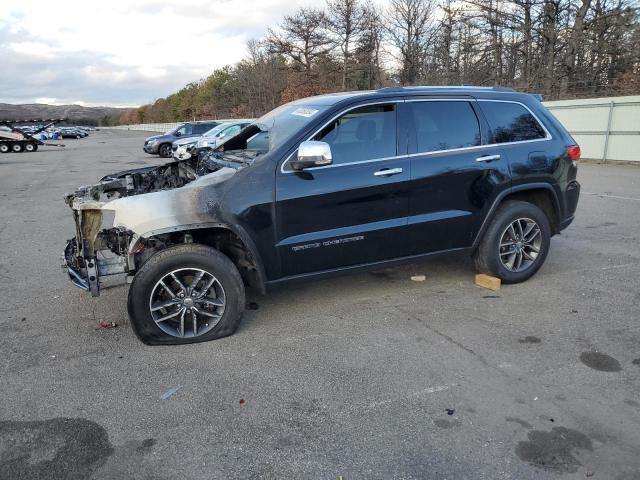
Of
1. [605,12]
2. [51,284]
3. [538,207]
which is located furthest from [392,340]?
[605,12]

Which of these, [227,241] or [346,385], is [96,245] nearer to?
[227,241]

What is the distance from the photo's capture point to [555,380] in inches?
136

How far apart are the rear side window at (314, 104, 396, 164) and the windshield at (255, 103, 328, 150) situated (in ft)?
0.66

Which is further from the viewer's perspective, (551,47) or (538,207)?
(551,47)

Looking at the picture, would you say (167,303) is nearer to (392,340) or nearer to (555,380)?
→ (392,340)

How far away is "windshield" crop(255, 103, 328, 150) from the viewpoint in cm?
432

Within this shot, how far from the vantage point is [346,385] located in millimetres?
3430

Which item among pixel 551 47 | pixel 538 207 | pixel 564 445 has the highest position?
pixel 551 47

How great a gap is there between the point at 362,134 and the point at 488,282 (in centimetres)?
203

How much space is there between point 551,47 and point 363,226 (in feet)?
93.6

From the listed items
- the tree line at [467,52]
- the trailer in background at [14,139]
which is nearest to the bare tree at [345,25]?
the tree line at [467,52]

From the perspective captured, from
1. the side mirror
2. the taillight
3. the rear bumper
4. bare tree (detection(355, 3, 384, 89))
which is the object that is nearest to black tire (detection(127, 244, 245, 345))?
the side mirror

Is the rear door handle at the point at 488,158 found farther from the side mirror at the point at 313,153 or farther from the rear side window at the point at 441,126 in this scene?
the side mirror at the point at 313,153

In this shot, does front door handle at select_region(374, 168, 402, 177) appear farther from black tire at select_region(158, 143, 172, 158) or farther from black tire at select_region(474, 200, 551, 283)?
black tire at select_region(158, 143, 172, 158)
